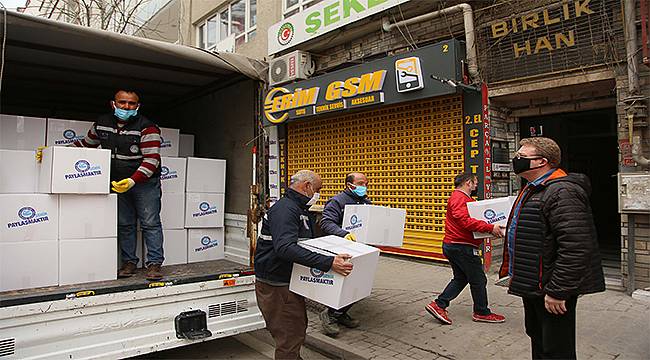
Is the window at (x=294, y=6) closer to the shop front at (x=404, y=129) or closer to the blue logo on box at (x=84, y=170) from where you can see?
the shop front at (x=404, y=129)

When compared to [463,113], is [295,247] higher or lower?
lower

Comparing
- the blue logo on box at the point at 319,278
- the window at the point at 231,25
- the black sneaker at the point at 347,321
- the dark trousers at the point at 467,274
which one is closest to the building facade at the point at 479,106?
the window at the point at 231,25

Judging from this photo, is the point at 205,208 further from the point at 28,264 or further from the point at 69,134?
the point at 28,264

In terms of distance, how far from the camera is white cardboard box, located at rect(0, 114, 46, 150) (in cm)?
452

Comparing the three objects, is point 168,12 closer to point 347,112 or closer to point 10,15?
point 347,112

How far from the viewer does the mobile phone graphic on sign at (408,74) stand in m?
7.68

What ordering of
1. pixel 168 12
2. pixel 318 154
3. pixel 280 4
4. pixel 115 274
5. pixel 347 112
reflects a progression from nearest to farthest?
pixel 115 274 < pixel 347 112 < pixel 318 154 < pixel 280 4 < pixel 168 12

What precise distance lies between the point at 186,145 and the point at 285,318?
3146mm

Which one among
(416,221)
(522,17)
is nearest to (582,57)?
(522,17)

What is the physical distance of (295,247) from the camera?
3277 millimetres

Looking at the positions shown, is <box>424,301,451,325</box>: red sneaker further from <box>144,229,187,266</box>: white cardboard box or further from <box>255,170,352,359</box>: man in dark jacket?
<box>144,229,187,266</box>: white cardboard box

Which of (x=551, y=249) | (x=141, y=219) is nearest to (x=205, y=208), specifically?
(x=141, y=219)

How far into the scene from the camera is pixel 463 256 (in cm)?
482

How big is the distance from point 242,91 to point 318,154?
545 cm
